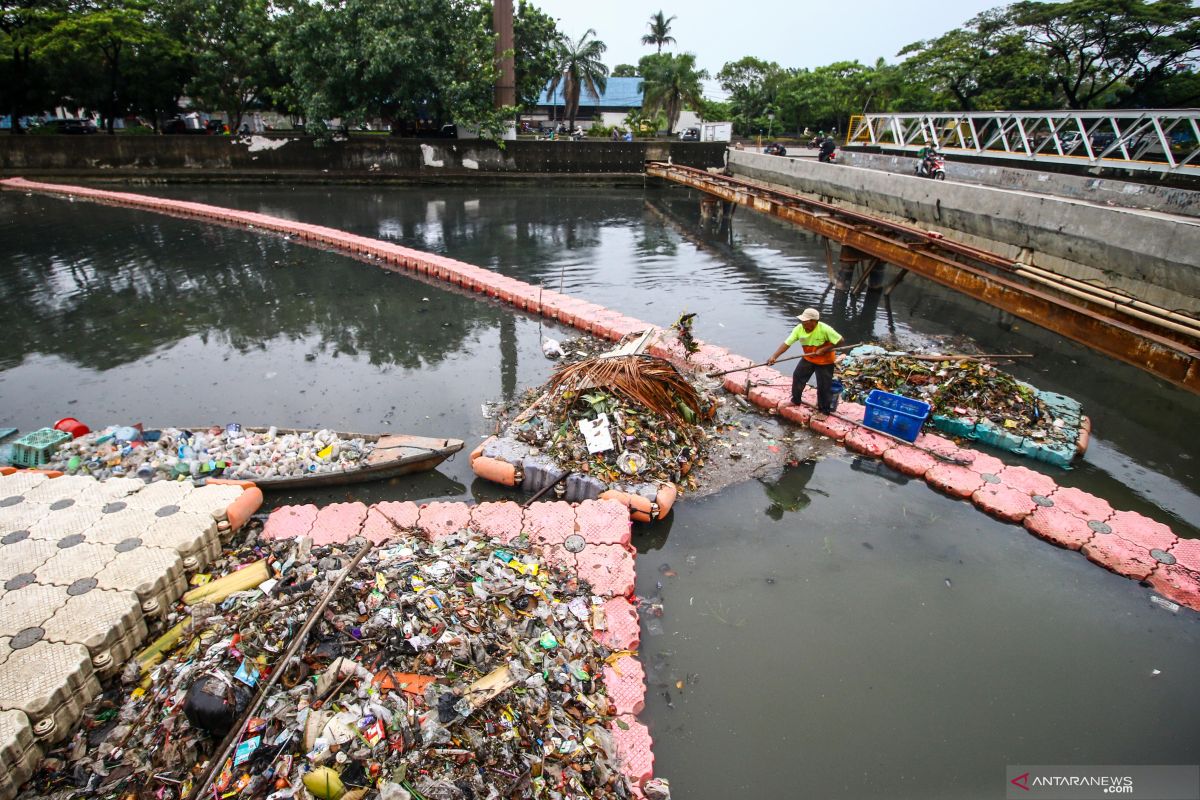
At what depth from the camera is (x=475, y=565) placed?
444 cm

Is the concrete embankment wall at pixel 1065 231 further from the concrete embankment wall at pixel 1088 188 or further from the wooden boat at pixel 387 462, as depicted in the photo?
the wooden boat at pixel 387 462

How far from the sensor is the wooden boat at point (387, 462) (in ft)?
18.7

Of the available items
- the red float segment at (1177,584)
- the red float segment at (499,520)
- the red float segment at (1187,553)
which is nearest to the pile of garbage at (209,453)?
the red float segment at (499,520)

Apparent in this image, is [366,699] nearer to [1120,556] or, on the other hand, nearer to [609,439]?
[609,439]

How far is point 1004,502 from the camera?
5711mm

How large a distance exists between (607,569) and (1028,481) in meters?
4.46

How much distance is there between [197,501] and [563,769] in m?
3.86

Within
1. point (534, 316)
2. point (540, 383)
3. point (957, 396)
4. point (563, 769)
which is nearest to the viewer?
point (563, 769)

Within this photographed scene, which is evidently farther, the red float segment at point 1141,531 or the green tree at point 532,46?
the green tree at point 532,46

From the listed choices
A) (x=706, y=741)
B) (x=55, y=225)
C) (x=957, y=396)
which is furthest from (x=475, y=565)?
(x=55, y=225)

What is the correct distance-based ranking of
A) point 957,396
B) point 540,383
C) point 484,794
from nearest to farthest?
point 484,794
point 957,396
point 540,383

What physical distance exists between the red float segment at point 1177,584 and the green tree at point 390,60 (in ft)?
84.0

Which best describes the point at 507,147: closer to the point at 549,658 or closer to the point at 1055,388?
the point at 1055,388

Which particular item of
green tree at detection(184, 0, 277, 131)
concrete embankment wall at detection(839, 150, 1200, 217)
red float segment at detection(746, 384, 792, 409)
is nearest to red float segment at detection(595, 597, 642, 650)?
red float segment at detection(746, 384, 792, 409)
